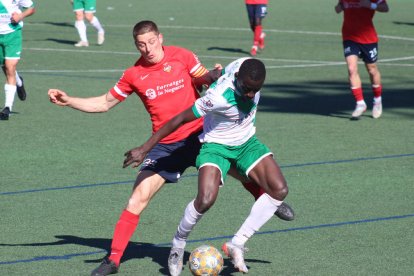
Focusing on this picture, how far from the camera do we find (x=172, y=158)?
8.35 metres

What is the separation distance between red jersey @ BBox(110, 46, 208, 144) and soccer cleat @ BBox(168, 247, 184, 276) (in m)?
0.97

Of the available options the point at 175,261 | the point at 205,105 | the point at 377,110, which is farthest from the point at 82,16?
the point at 175,261

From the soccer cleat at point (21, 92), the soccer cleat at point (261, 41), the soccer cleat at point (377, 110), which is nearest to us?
the soccer cleat at point (377, 110)

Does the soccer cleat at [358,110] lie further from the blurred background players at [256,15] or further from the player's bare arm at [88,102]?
the blurred background players at [256,15]

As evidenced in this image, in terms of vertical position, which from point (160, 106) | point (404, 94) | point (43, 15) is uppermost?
point (160, 106)

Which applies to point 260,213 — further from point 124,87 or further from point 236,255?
point 124,87

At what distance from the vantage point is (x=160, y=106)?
846 cm

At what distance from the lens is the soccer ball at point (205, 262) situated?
7.70 m

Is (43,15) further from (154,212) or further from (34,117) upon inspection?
(154,212)

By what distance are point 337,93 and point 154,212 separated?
9.17 metres

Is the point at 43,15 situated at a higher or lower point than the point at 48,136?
lower

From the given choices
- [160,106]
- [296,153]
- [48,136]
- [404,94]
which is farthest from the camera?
[404,94]

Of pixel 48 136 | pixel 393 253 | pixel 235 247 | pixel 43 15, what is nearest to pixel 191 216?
pixel 235 247

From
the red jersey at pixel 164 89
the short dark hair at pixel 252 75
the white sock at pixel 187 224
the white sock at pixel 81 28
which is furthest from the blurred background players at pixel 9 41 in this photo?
the white sock at pixel 81 28
